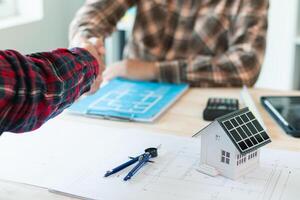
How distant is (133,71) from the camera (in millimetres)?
1547

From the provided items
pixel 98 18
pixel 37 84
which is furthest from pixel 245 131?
pixel 98 18

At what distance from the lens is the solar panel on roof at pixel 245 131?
0.88m

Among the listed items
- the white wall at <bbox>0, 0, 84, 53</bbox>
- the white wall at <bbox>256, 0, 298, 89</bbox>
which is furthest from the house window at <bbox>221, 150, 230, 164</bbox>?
the white wall at <bbox>256, 0, 298, 89</bbox>

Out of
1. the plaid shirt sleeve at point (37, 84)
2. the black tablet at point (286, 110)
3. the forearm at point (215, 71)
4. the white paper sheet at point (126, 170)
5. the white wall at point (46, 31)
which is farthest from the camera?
the white wall at point (46, 31)

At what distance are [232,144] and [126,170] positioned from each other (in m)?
0.20

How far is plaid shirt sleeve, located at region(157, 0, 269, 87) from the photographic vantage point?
5.00 feet

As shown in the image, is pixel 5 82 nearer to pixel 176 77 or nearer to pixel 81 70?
pixel 81 70

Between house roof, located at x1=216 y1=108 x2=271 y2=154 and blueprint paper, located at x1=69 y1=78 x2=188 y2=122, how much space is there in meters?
Result: 0.33

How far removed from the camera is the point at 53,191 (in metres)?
0.87

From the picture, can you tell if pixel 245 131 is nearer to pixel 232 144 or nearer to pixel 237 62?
pixel 232 144

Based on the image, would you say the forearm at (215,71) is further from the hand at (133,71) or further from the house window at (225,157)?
the house window at (225,157)

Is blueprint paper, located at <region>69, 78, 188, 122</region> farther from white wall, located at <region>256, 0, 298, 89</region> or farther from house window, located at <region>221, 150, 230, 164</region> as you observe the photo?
white wall, located at <region>256, 0, 298, 89</region>

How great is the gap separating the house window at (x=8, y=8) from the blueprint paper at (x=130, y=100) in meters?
1.02

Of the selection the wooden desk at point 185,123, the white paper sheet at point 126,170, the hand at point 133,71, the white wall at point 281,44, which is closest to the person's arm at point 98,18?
the hand at point 133,71
